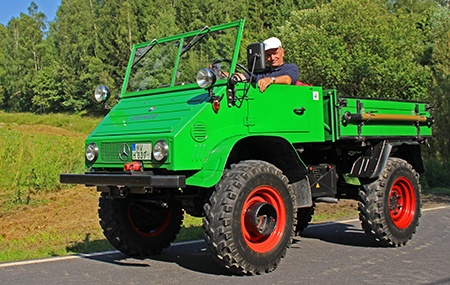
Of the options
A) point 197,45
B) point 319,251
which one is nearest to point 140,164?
point 197,45

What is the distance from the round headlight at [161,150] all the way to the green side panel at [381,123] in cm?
271

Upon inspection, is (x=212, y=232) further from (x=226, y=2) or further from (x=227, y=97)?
(x=226, y=2)

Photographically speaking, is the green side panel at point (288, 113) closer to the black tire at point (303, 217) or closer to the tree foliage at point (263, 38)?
the tree foliage at point (263, 38)

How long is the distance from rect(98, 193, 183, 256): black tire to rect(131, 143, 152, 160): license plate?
0.80 metres

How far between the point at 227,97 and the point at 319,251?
8.95 ft

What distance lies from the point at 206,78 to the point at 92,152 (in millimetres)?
1737

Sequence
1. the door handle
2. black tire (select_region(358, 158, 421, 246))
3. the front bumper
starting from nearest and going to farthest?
the front bumper, the door handle, black tire (select_region(358, 158, 421, 246))

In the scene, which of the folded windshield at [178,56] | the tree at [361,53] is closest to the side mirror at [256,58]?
the folded windshield at [178,56]

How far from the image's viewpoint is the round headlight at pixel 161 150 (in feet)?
19.2

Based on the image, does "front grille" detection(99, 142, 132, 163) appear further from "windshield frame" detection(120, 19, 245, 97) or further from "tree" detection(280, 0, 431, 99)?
"tree" detection(280, 0, 431, 99)

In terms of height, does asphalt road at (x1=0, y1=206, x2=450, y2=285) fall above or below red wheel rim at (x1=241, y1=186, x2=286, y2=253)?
below

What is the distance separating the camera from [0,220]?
472 inches

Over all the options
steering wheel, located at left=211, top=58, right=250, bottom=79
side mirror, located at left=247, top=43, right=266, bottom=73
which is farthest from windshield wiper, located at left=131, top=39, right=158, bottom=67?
side mirror, located at left=247, top=43, right=266, bottom=73

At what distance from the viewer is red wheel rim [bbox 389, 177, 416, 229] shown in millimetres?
8234
